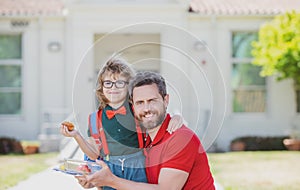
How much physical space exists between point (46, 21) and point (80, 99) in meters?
10.3

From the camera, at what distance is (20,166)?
9594 millimetres

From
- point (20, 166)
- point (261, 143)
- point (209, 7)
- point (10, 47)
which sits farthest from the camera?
point (209, 7)

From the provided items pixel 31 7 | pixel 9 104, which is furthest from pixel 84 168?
pixel 31 7

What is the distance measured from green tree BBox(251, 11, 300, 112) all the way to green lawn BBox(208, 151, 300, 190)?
73.9 inches

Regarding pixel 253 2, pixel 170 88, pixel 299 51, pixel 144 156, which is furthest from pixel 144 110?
pixel 253 2

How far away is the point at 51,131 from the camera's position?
1249cm

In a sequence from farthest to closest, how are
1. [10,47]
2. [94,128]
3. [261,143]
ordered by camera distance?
[10,47] → [261,143] → [94,128]

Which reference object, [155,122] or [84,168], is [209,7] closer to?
[155,122]

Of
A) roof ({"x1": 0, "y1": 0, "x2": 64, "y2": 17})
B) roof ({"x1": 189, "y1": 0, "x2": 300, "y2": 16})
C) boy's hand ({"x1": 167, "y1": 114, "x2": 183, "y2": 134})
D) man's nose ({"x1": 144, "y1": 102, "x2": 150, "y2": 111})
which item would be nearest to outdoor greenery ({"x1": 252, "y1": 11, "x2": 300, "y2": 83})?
roof ({"x1": 189, "y1": 0, "x2": 300, "y2": 16})

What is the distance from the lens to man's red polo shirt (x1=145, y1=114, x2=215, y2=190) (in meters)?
2.73

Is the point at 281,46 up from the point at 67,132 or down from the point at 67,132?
up

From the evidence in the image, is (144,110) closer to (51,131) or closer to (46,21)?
(51,131)

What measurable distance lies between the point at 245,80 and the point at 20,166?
6350 millimetres

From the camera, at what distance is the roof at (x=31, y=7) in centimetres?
1309
